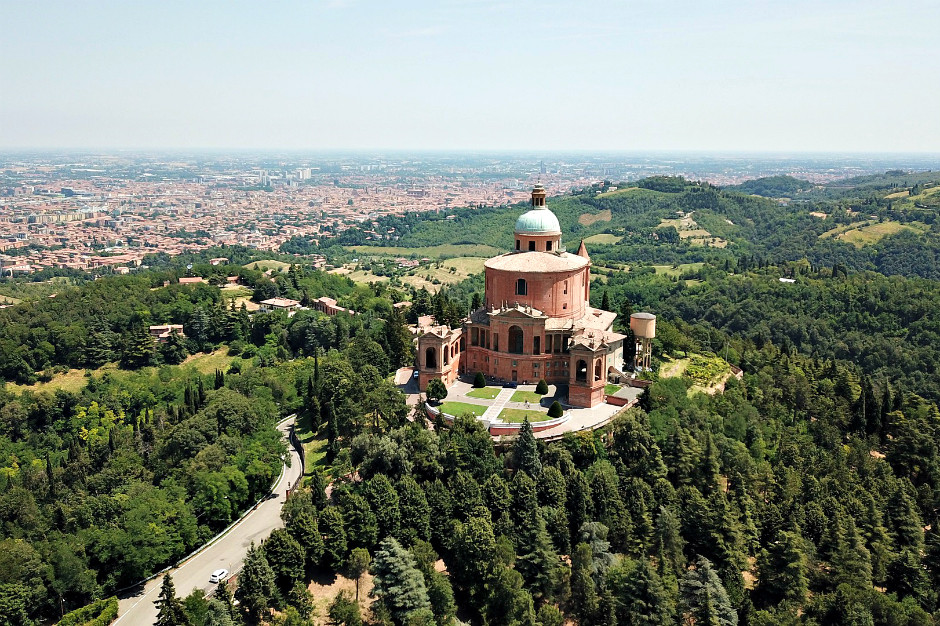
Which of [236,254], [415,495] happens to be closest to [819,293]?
[415,495]

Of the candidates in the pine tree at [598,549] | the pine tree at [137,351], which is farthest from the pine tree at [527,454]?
the pine tree at [137,351]

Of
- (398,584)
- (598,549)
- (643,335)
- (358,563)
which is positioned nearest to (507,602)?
(398,584)

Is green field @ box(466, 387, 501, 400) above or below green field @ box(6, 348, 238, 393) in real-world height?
above

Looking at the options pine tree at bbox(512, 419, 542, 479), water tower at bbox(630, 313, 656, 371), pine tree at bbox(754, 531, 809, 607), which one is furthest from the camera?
water tower at bbox(630, 313, 656, 371)

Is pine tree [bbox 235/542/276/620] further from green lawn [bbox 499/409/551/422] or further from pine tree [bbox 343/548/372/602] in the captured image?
green lawn [bbox 499/409/551/422]

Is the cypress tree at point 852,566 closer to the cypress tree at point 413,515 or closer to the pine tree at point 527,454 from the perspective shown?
the pine tree at point 527,454

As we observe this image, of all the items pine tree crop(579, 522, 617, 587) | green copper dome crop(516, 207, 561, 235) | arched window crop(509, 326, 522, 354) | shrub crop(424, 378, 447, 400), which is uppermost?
green copper dome crop(516, 207, 561, 235)

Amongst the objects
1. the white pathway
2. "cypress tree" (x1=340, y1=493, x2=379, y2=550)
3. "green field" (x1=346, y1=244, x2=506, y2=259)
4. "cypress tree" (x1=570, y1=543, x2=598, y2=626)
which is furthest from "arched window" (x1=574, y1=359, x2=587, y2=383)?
"green field" (x1=346, y1=244, x2=506, y2=259)
